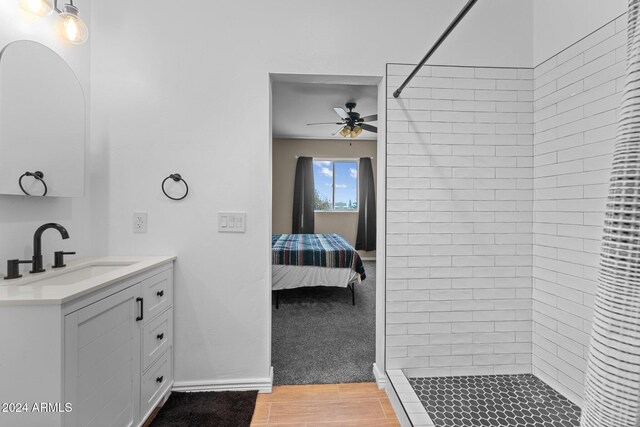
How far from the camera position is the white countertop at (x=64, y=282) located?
94 centimetres

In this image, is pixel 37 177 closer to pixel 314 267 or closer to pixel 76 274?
pixel 76 274

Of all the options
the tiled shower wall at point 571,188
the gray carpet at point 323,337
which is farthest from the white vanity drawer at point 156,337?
the tiled shower wall at point 571,188

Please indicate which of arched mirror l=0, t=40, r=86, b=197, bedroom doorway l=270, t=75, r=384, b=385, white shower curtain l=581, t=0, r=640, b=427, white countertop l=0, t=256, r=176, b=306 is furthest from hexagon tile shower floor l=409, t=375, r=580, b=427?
arched mirror l=0, t=40, r=86, b=197

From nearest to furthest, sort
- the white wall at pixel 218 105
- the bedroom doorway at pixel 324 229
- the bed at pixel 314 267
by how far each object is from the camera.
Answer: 1. the white wall at pixel 218 105
2. the bedroom doorway at pixel 324 229
3. the bed at pixel 314 267

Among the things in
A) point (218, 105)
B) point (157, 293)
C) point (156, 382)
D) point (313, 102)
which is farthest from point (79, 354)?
point (313, 102)

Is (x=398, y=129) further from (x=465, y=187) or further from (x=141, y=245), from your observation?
(x=141, y=245)

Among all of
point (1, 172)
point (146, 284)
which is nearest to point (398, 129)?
point (146, 284)

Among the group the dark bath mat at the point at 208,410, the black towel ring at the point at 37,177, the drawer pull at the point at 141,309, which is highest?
the black towel ring at the point at 37,177

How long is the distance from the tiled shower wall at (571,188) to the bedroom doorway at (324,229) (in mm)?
951

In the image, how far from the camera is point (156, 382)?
157 cm

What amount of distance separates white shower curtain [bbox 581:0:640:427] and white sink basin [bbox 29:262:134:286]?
1669mm

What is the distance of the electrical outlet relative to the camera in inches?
69.7

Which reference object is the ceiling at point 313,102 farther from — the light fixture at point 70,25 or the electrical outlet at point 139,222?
the electrical outlet at point 139,222

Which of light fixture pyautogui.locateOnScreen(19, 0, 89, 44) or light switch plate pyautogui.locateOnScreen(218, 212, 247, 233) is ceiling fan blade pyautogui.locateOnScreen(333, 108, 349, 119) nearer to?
light switch plate pyautogui.locateOnScreen(218, 212, 247, 233)
